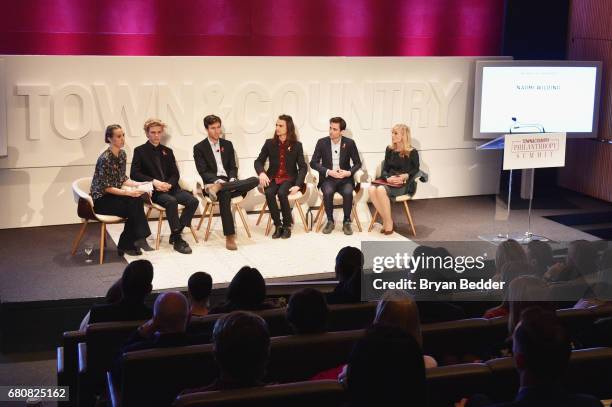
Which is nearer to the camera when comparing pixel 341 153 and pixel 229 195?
pixel 229 195

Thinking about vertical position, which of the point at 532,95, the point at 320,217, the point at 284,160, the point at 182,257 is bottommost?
the point at 182,257

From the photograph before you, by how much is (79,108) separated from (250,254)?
2241mm

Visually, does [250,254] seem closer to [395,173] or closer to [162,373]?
[395,173]

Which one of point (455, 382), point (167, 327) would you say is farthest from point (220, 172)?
point (455, 382)

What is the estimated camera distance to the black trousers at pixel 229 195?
782cm

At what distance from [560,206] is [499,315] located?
578 centimetres

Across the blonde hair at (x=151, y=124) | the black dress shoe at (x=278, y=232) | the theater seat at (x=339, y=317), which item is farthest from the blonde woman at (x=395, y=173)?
the theater seat at (x=339, y=317)

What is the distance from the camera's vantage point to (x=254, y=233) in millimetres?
8383

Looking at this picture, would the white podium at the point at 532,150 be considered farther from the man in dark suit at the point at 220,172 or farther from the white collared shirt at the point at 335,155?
the man in dark suit at the point at 220,172

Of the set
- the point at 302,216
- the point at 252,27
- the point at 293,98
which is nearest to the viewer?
the point at 302,216

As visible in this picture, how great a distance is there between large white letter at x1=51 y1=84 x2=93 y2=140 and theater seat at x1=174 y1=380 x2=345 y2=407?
5670mm

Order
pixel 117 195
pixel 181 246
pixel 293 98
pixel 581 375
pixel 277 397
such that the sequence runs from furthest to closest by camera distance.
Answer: pixel 293 98, pixel 181 246, pixel 117 195, pixel 581 375, pixel 277 397

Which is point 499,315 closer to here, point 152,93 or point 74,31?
point 152,93

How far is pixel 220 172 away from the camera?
8.31 meters
